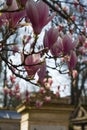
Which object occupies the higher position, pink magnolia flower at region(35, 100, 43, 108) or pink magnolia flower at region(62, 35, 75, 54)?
pink magnolia flower at region(62, 35, 75, 54)

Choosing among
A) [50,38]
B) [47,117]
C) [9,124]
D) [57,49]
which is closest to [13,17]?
[50,38]

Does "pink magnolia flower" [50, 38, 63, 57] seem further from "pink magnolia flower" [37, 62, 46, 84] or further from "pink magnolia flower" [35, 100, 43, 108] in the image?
"pink magnolia flower" [35, 100, 43, 108]

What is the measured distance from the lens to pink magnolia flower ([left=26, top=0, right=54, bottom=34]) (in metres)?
1.62

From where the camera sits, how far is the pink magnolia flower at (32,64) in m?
1.89

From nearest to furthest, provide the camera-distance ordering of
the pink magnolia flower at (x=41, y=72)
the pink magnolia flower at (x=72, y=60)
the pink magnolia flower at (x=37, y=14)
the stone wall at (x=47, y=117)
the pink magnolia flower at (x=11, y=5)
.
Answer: the pink magnolia flower at (x=37, y=14)
the pink magnolia flower at (x=11, y=5)
the pink magnolia flower at (x=41, y=72)
the pink magnolia flower at (x=72, y=60)
the stone wall at (x=47, y=117)

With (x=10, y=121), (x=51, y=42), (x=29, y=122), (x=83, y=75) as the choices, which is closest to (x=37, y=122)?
(x=29, y=122)

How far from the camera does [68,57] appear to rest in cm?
222

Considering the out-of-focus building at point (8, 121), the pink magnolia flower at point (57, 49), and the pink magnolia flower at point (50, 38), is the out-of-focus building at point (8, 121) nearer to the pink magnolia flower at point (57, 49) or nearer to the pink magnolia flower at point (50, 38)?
the pink magnolia flower at point (57, 49)

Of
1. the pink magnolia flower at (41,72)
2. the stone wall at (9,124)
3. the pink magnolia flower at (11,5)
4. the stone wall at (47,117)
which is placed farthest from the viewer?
the stone wall at (9,124)

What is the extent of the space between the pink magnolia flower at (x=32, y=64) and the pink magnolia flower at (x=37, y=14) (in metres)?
0.24

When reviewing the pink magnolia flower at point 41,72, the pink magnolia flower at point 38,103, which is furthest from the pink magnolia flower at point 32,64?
the pink magnolia flower at point 38,103

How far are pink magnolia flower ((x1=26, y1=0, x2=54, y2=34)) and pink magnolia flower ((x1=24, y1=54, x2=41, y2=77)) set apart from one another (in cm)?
24

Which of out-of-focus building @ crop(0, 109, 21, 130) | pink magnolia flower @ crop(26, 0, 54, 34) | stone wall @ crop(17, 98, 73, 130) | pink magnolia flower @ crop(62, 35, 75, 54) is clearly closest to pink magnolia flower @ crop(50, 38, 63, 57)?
pink magnolia flower @ crop(62, 35, 75, 54)

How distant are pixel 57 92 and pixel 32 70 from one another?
20.5ft
